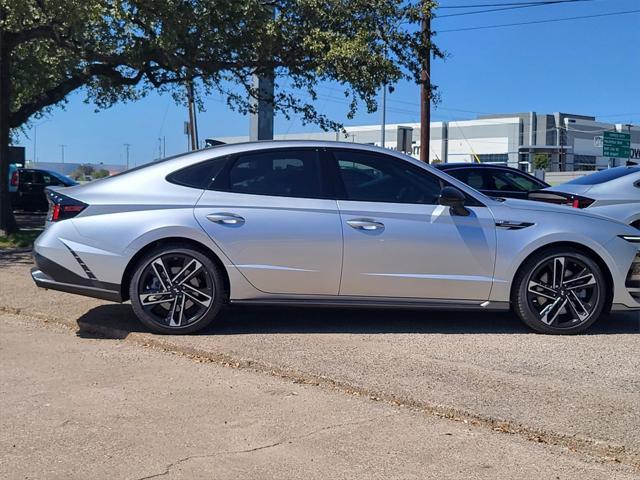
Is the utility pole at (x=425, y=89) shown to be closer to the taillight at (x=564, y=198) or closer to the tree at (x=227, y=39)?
the tree at (x=227, y=39)

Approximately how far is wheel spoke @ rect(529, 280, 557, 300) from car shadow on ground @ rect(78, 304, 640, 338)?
1.32ft

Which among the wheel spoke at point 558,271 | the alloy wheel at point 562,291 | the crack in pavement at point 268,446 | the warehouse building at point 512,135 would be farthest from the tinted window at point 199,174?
the warehouse building at point 512,135

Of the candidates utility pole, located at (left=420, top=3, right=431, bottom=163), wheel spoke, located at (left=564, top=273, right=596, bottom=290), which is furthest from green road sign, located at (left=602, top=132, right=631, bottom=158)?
wheel spoke, located at (left=564, top=273, right=596, bottom=290)

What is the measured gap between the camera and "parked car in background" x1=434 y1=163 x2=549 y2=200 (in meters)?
11.8

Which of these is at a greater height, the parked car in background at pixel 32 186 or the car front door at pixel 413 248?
the parked car in background at pixel 32 186

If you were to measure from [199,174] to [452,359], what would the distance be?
2.69 m

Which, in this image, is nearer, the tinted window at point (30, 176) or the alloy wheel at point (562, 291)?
the alloy wheel at point (562, 291)

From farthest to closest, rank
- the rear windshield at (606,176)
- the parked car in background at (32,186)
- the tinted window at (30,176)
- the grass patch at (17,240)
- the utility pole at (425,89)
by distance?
the tinted window at (30,176)
the parked car in background at (32,186)
the utility pole at (425,89)
the grass patch at (17,240)
the rear windshield at (606,176)

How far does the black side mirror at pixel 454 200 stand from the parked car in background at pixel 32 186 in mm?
18170

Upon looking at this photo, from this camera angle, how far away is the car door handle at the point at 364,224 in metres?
5.89

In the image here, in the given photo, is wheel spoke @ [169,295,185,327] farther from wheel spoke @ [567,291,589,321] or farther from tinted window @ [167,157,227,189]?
wheel spoke @ [567,291,589,321]

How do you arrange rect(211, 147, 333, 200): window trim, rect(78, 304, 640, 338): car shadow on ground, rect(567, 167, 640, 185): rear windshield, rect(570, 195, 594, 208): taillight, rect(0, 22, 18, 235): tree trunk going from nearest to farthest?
rect(211, 147, 333, 200): window trim < rect(78, 304, 640, 338): car shadow on ground < rect(570, 195, 594, 208): taillight < rect(567, 167, 640, 185): rear windshield < rect(0, 22, 18, 235): tree trunk

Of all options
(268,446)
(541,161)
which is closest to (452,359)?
(268,446)

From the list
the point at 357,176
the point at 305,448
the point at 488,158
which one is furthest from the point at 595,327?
the point at 488,158
